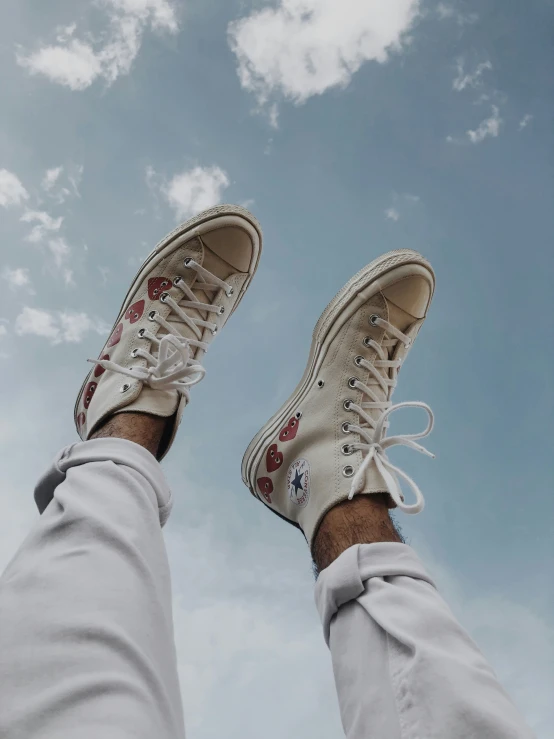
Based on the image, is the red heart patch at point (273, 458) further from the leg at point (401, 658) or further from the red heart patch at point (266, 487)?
the leg at point (401, 658)

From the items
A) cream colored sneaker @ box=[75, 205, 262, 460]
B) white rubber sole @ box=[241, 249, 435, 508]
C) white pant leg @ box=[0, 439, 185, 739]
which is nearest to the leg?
white pant leg @ box=[0, 439, 185, 739]

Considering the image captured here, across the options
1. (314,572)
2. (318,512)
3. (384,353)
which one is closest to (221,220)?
(384,353)

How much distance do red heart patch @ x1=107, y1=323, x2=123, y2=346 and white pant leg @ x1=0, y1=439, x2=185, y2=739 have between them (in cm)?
85

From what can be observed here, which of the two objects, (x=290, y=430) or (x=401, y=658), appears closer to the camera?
(x=401, y=658)

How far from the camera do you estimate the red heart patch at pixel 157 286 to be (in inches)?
74.2

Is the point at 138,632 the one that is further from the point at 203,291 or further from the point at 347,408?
the point at 203,291

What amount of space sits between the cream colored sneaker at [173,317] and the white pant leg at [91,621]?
54 centimetres

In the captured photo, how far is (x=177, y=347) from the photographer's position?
1542 mm

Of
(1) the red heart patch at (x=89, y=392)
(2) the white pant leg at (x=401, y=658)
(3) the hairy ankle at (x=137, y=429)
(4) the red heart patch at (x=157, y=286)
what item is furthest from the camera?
(4) the red heart patch at (x=157, y=286)

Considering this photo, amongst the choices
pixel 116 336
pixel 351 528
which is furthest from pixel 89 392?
pixel 351 528

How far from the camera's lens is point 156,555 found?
0.87m

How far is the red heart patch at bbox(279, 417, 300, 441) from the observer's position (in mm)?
1738

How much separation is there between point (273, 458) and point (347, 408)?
0.83 feet

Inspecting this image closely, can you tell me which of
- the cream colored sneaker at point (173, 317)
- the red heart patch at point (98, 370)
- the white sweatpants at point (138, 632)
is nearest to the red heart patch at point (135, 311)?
the cream colored sneaker at point (173, 317)
